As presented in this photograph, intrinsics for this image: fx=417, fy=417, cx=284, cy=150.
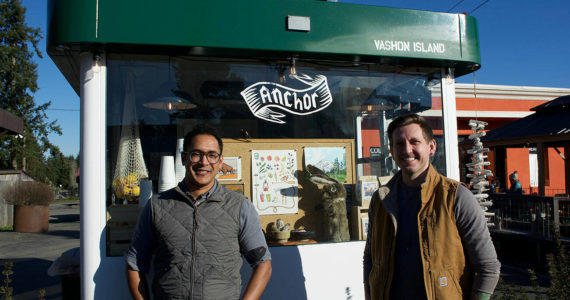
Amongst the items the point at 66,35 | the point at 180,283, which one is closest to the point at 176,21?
the point at 66,35

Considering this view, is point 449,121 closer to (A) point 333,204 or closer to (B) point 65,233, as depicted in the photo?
(A) point 333,204

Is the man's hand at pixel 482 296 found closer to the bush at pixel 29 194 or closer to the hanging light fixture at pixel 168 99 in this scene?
the hanging light fixture at pixel 168 99

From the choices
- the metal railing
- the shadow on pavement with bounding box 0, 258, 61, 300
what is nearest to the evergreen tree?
the shadow on pavement with bounding box 0, 258, 61, 300

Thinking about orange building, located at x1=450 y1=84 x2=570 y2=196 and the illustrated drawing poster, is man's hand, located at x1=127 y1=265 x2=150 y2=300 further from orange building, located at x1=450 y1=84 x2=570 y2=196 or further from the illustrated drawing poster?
orange building, located at x1=450 y1=84 x2=570 y2=196

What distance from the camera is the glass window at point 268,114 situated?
343cm

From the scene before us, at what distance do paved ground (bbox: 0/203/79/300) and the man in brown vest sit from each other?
6.30 m

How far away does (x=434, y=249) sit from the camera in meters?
2.02

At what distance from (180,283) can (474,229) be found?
1492 millimetres

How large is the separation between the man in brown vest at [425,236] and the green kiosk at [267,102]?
4.63 ft

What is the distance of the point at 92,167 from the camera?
308cm

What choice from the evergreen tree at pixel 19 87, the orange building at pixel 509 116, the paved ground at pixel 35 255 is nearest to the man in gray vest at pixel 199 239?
the paved ground at pixel 35 255

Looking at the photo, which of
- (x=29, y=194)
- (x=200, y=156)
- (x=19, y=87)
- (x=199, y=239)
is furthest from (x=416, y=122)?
(x=19, y=87)

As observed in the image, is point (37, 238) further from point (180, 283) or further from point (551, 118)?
point (551, 118)

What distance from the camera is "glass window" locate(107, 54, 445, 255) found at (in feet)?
11.2
